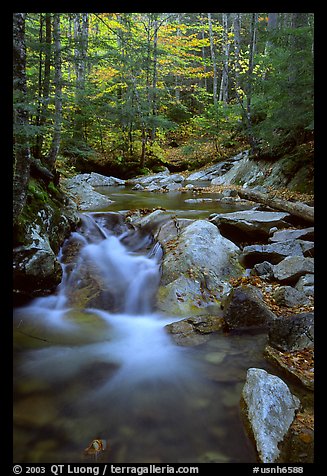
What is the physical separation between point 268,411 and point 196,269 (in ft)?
10.5

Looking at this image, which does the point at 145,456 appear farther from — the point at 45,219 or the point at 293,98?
the point at 293,98

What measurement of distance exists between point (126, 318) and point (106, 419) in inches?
83.6

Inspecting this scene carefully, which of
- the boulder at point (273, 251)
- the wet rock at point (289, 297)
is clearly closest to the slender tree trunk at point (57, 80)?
the boulder at point (273, 251)

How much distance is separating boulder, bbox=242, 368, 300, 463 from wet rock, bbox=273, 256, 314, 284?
2537 mm

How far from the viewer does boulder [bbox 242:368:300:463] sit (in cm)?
240

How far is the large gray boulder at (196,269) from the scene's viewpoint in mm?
5148

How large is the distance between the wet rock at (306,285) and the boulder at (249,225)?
1907 millimetres

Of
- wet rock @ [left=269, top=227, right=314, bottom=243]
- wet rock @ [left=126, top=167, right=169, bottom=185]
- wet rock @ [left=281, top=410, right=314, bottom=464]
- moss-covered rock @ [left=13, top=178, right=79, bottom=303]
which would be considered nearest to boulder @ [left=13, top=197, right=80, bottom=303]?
moss-covered rock @ [left=13, top=178, right=79, bottom=303]

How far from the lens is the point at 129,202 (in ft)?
35.9

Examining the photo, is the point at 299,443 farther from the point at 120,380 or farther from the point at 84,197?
the point at 84,197

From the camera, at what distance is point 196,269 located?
564 centimetres

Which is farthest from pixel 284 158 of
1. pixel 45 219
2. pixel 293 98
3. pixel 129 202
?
pixel 45 219

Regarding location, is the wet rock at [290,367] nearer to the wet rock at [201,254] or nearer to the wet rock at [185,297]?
the wet rock at [185,297]

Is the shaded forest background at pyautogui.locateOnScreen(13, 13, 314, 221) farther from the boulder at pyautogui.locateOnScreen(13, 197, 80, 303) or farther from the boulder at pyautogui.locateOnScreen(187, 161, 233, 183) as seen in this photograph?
the boulder at pyautogui.locateOnScreen(187, 161, 233, 183)
